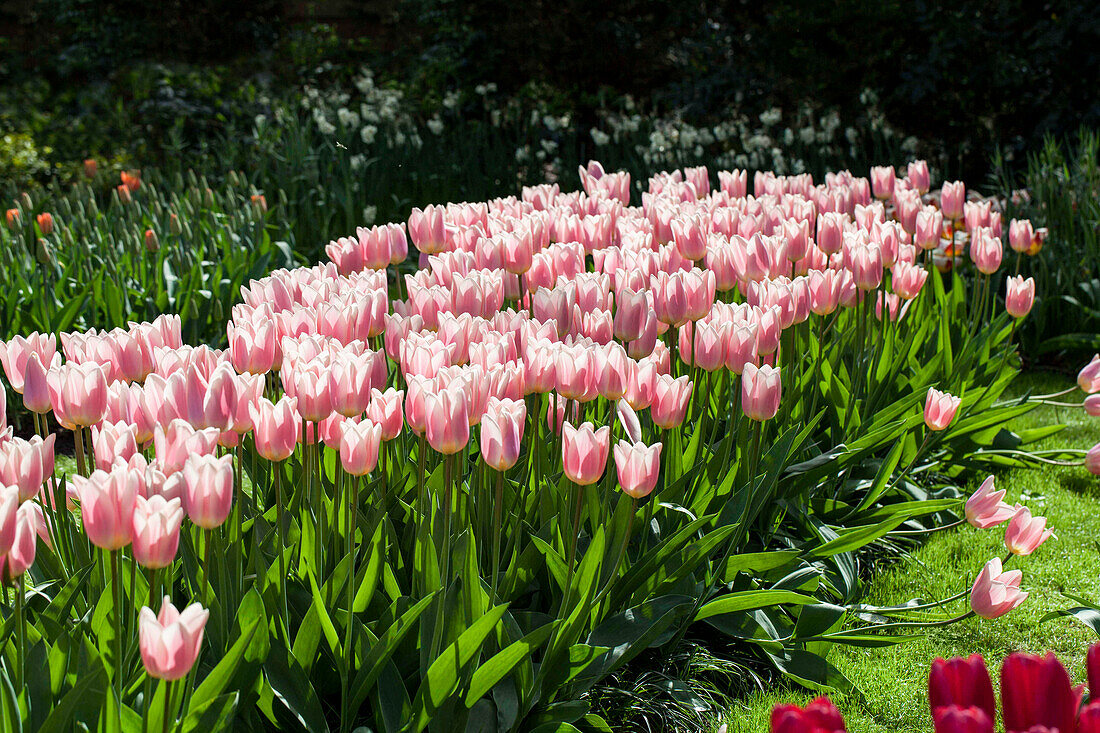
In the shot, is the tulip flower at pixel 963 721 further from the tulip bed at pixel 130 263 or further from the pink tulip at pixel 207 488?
the tulip bed at pixel 130 263

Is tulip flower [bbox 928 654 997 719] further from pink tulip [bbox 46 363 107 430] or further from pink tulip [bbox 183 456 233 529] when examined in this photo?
pink tulip [bbox 46 363 107 430]

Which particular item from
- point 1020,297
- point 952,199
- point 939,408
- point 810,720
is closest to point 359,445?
point 810,720

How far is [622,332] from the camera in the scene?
2281 millimetres

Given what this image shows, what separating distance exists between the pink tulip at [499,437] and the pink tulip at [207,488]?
0.45 m

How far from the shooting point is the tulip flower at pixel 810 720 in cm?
90

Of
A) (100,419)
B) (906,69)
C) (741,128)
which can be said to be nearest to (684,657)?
(100,419)

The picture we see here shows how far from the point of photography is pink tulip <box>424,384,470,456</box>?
1.71 meters

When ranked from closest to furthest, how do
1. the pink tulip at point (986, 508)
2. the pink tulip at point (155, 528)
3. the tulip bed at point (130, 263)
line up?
the pink tulip at point (155, 528) → the pink tulip at point (986, 508) → the tulip bed at point (130, 263)

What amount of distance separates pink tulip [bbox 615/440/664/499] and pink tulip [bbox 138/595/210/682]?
74 cm

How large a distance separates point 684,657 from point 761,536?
524 mm

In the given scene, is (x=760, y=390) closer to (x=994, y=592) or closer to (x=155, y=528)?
(x=994, y=592)

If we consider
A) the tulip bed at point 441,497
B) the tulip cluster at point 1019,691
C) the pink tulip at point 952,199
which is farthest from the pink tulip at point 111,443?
the pink tulip at point 952,199

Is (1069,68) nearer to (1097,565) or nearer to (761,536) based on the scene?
(1097,565)

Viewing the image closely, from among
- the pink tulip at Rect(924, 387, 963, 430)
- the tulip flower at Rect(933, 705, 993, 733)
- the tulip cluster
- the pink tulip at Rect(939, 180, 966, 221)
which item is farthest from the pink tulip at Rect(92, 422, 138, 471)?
the pink tulip at Rect(939, 180, 966, 221)
